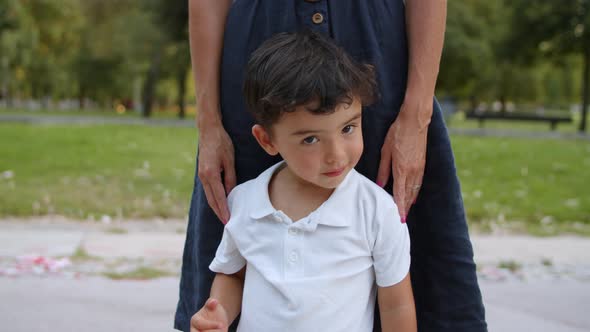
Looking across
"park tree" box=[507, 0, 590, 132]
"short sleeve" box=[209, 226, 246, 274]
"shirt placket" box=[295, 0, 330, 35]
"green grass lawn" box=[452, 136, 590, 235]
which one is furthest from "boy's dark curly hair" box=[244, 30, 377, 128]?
"park tree" box=[507, 0, 590, 132]

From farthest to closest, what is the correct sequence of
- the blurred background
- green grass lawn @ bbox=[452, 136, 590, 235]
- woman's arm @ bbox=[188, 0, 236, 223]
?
green grass lawn @ bbox=[452, 136, 590, 235] → the blurred background → woman's arm @ bbox=[188, 0, 236, 223]

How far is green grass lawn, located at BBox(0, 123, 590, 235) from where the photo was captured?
5773mm

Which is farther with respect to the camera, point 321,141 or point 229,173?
point 229,173

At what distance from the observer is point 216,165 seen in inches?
69.5

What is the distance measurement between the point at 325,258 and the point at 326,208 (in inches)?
4.8

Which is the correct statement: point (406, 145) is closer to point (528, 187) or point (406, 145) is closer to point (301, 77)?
point (301, 77)

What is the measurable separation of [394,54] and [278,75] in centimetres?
40

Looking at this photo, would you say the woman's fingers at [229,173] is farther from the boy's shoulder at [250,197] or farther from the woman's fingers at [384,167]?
the woman's fingers at [384,167]

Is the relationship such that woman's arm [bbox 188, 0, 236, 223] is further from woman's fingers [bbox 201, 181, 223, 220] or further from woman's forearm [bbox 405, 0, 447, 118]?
woman's forearm [bbox 405, 0, 447, 118]

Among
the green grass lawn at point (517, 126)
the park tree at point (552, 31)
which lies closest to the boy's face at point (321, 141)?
the green grass lawn at point (517, 126)

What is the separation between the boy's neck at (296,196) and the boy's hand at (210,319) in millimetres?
296

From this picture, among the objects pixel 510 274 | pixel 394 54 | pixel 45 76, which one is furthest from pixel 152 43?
pixel 394 54

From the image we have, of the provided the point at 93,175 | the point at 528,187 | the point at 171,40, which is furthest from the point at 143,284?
the point at 171,40

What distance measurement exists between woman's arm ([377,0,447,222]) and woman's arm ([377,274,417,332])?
0.65 feet
